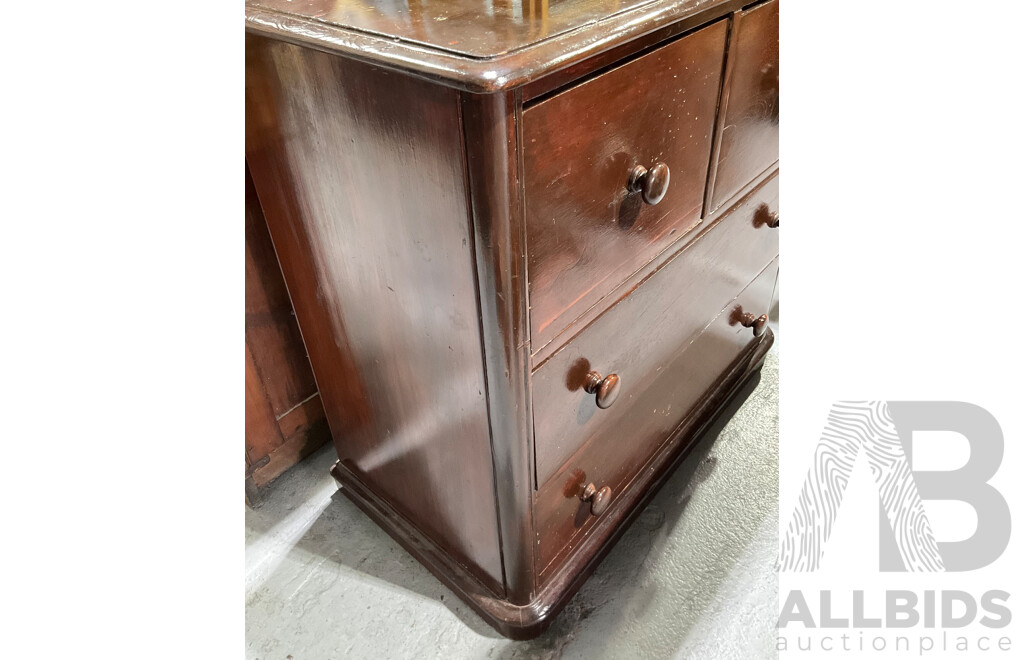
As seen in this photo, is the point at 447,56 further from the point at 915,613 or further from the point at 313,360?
the point at 915,613

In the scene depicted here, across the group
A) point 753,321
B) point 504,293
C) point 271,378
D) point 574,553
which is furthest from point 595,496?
point 271,378

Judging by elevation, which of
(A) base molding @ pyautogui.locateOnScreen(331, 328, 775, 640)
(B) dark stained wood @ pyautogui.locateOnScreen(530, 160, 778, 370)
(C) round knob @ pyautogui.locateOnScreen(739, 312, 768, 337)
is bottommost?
(A) base molding @ pyautogui.locateOnScreen(331, 328, 775, 640)

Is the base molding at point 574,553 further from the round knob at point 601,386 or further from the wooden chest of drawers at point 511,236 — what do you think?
the round knob at point 601,386

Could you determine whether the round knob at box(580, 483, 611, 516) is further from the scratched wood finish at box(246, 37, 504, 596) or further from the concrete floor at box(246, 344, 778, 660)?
the concrete floor at box(246, 344, 778, 660)

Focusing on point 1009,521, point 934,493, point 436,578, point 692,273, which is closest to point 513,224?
point 692,273

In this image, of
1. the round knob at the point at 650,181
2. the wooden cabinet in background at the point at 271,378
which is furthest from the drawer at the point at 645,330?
the wooden cabinet in background at the point at 271,378

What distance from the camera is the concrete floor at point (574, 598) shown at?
1.07 m

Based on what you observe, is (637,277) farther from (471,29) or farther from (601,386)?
Result: (471,29)

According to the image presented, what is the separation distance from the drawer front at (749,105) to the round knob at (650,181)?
0.67 ft

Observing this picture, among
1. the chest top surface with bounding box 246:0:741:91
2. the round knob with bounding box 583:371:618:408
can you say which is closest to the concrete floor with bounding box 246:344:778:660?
the round knob with bounding box 583:371:618:408

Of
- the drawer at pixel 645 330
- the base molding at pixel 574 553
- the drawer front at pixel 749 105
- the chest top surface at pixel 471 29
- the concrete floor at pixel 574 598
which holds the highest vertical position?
the chest top surface at pixel 471 29

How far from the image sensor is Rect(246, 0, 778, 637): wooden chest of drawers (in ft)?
2.01

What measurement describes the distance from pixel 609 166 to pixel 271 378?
853 millimetres

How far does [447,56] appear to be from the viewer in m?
0.56
